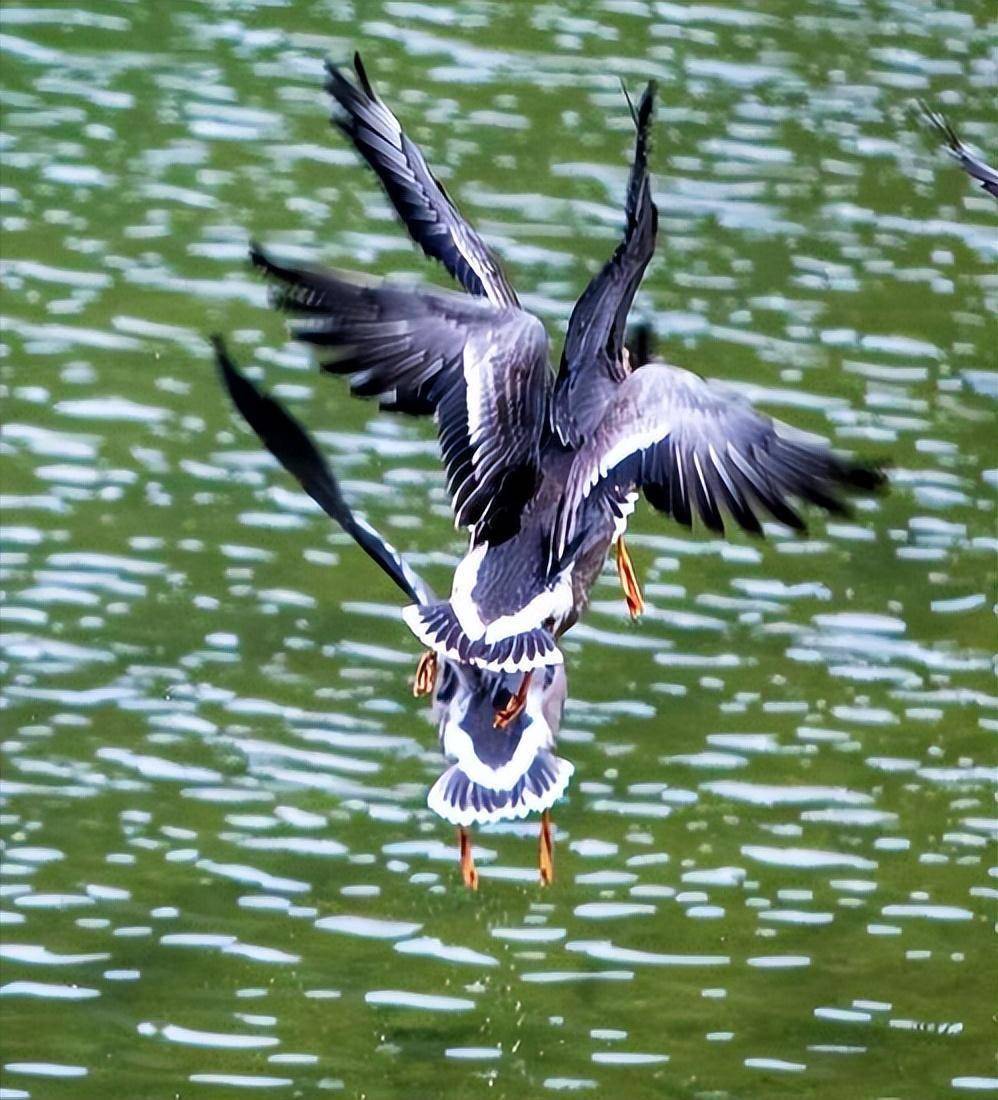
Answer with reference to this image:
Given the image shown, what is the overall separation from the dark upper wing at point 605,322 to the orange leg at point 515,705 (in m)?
0.56

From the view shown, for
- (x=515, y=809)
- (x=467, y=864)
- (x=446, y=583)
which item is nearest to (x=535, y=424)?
(x=515, y=809)

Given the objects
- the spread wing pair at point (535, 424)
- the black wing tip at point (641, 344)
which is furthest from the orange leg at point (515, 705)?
the black wing tip at point (641, 344)

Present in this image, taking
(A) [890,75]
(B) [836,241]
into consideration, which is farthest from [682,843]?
(A) [890,75]

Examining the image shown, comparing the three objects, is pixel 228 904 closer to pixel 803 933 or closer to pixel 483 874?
pixel 483 874

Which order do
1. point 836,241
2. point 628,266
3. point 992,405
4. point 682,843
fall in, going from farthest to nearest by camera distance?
point 836,241 < point 992,405 < point 682,843 < point 628,266

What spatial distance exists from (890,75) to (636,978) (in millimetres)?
8454

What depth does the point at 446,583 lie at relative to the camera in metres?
12.2

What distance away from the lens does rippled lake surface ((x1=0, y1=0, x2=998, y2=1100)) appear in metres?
10.1

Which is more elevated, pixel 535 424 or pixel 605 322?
pixel 605 322

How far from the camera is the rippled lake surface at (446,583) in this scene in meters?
10.1

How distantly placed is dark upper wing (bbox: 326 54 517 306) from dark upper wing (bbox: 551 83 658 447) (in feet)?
1.39

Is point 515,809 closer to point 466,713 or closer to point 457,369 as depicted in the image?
point 466,713

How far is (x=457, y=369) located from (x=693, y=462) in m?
0.62

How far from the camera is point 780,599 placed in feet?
41.4
